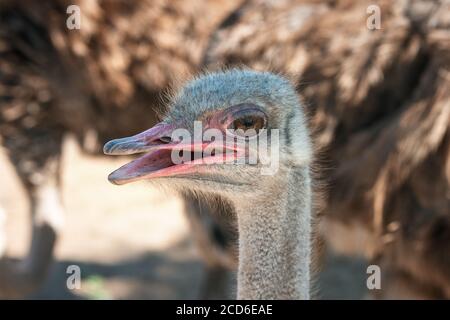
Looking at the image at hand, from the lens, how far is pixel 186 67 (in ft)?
13.2

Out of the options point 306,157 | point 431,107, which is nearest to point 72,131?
point 431,107

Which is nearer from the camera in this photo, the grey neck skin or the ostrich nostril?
the ostrich nostril

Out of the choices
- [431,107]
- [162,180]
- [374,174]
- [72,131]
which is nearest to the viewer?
[162,180]

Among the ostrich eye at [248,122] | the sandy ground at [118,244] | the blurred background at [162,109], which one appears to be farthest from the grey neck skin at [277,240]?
the sandy ground at [118,244]

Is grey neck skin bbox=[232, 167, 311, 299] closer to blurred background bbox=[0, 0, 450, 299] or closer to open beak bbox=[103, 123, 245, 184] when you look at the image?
open beak bbox=[103, 123, 245, 184]

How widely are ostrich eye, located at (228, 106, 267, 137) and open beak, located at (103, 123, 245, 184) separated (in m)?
0.04

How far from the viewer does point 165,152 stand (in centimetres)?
215

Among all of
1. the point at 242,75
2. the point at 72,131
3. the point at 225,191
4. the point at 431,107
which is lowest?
the point at 225,191

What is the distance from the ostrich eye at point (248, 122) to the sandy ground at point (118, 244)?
240 centimetres

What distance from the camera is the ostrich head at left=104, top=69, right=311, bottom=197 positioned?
213 cm

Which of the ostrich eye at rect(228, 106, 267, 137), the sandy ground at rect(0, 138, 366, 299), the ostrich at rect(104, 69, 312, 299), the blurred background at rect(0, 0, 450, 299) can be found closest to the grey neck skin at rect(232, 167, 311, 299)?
the ostrich at rect(104, 69, 312, 299)

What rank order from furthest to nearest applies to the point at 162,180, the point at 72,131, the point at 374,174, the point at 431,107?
the point at 72,131
the point at 374,174
the point at 431,107
the point at 162,180

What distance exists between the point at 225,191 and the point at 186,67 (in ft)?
6.24

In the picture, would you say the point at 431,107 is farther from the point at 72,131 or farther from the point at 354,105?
the point at 72,131
